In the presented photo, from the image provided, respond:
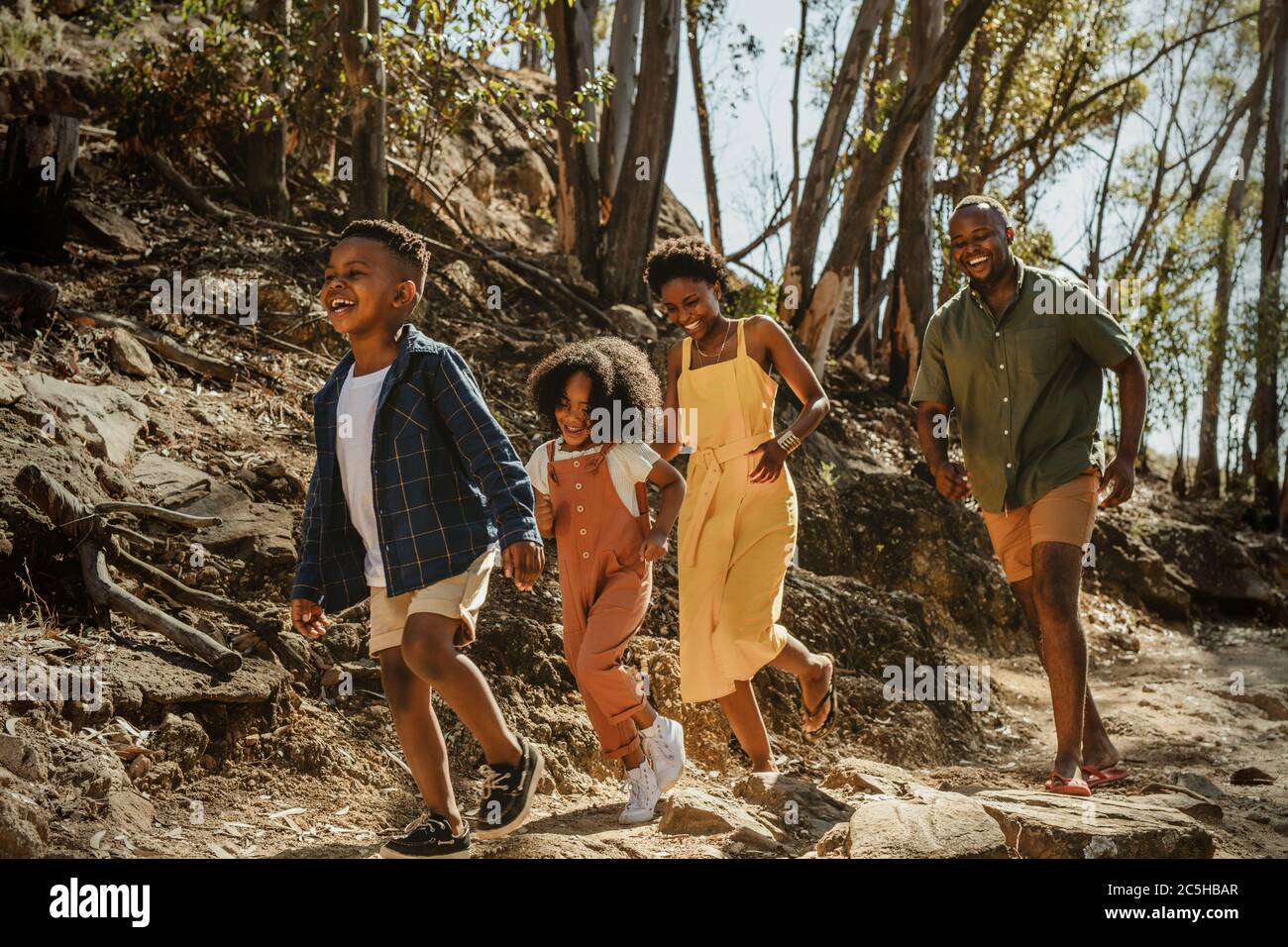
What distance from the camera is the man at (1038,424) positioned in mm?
4559

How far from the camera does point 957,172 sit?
16.8 meters

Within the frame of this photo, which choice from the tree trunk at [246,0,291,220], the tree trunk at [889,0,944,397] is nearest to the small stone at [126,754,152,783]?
the tree trunk at [246,0,291,220]

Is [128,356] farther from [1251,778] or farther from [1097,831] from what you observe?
[1251,778]

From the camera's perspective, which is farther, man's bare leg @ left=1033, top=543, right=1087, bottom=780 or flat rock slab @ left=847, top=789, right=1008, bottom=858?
man's bare leg @ left=1033, top=543, right=1087, bottom=780

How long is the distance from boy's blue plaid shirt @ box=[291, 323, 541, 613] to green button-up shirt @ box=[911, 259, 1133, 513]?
2161mm

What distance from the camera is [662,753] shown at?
450 cm

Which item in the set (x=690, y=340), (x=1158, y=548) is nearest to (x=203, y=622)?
(x=690, y=340)

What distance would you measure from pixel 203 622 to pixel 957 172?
1414 cm

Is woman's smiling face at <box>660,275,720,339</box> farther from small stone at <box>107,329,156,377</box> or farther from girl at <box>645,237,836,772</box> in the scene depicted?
small stone at <box>107,329,156,377</box>

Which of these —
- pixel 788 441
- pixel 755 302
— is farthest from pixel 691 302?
pixel 755 302

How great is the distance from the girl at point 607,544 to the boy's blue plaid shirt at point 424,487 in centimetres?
82

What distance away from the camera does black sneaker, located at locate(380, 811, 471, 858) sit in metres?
3.40

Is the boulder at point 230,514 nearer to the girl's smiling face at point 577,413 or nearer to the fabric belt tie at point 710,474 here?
the girl's smiling face at point 577,413

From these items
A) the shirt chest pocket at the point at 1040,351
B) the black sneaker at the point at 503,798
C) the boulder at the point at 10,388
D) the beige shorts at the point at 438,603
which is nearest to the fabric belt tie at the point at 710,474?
the shirt chest pocket at the point at 1040,351
